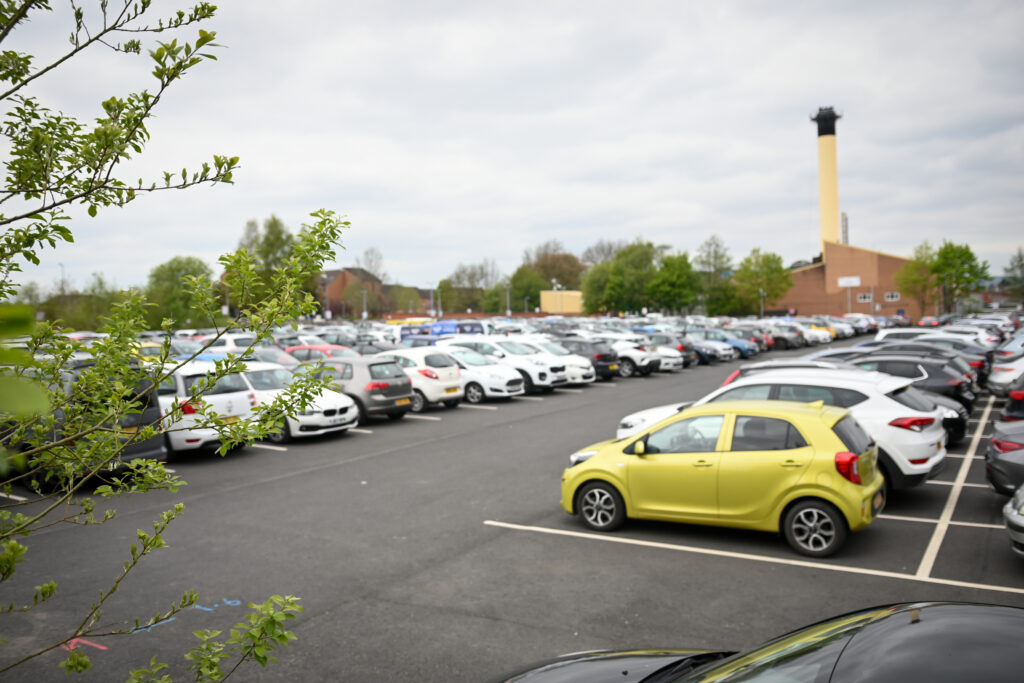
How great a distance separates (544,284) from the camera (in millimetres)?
114312

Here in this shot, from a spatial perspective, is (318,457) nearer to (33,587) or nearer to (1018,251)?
(33,587)

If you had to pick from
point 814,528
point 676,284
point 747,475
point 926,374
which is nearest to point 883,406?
point 814,528

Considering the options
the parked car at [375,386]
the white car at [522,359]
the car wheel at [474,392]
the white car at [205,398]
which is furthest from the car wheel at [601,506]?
the white car at [522,359]

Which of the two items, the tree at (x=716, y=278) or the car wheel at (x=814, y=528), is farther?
the tree at (x=716, y=278)

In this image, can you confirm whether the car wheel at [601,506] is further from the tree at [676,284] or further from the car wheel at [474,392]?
the tree at [676,284]

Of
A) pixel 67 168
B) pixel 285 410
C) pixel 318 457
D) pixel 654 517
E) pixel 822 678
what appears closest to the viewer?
pixel 822 678

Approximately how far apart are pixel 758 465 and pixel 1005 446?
3109 mm

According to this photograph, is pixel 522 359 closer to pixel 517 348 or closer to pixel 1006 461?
pixel 517 348

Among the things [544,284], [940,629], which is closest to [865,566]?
[940,629]

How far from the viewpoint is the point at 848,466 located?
22.8 ft

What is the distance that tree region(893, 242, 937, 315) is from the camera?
69250mm

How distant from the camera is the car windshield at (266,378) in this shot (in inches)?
572

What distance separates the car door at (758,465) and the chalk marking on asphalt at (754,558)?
404 millimetres

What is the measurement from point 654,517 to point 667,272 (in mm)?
79018
